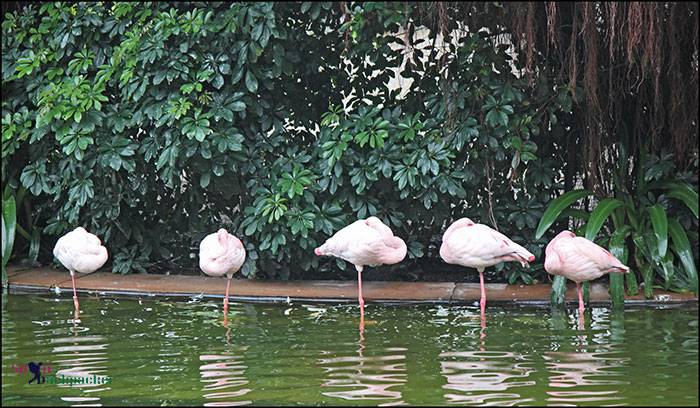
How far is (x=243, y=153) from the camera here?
28.3ft

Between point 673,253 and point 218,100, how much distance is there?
147 inches

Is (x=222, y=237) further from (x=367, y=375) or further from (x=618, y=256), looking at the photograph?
(x=618, y=256)

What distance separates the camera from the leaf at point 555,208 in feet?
27.0

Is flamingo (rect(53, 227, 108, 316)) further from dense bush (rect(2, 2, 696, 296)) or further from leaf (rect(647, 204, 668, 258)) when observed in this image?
leaf (rect(647, 204, 668, 258))

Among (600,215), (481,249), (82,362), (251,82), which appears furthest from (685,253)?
(82,362)

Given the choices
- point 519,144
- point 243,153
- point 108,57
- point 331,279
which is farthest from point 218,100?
point 519,144

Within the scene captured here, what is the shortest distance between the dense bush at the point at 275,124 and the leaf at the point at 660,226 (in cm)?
91

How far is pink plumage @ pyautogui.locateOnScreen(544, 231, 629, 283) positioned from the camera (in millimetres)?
7410

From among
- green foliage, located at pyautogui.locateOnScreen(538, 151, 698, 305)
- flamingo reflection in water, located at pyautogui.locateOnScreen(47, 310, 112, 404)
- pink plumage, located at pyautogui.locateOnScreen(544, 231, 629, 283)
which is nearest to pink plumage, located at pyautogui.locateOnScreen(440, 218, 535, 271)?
pink plumage, located at pyautogui.locateOnScreen(544, 231, 629, 283)

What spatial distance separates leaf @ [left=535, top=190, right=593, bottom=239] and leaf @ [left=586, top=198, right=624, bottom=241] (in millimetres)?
204

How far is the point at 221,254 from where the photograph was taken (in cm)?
781

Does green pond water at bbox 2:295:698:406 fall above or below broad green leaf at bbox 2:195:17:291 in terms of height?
below

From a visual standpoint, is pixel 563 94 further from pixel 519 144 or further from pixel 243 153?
pixel 243 153

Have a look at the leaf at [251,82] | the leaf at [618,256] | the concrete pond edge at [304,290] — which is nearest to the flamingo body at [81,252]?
the concrete pond edge at [304,290]
